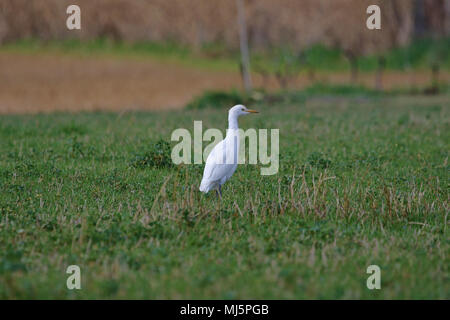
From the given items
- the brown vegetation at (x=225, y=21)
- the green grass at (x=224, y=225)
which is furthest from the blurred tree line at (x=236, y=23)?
the green grass at (x=224, y=225)

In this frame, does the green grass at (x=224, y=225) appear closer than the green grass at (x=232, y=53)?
Yes

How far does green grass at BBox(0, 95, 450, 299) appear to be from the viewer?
5480 millimetres

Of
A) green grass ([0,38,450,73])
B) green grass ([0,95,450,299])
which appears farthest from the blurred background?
green grass ([0,95,450,299])

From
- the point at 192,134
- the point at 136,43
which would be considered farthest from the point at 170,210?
the point at 136,43

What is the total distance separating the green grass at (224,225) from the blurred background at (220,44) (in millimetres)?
16400

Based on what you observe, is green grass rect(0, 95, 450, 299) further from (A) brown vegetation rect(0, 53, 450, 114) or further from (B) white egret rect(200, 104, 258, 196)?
(A) brown vegetation rect(0, 53, 450, 114)

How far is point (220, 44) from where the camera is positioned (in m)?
33.0

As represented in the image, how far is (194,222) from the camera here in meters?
6.93

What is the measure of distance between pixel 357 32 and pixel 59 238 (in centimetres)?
2785

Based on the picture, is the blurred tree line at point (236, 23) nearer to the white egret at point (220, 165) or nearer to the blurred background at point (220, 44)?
the blurred background at point (220, 44)

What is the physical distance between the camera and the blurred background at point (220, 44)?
28266mm

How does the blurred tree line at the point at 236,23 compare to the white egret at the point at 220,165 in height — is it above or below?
above
